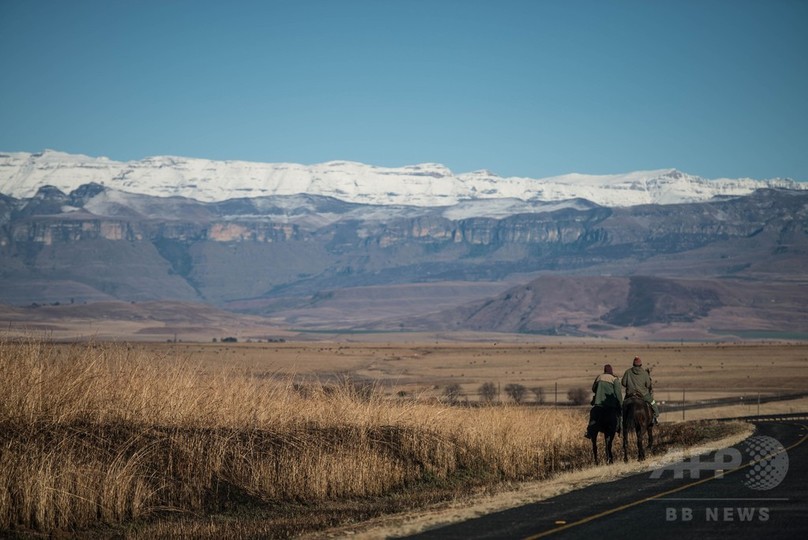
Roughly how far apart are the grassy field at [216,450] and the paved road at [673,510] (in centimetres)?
305

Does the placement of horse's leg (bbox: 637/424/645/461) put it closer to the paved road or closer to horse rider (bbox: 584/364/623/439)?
horse rider (bbox: 584/364/623/439)

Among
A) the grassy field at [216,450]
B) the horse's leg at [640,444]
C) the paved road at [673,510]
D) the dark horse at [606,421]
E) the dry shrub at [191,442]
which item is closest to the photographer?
the paved road at [673,510]

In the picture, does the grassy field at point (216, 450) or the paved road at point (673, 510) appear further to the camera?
the grassy field at point (216, 450)

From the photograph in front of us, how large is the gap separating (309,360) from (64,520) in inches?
4582

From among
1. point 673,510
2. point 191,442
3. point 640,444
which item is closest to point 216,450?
point 191,442

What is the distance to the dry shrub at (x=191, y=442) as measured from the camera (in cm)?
1994

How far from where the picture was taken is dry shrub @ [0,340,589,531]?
19938 mm

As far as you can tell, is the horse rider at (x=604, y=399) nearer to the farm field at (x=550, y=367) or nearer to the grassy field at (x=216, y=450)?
the grassy field at (x=216, y=450)

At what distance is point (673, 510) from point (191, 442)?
31.3 feet

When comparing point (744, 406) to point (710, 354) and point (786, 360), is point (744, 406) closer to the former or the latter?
point (786, 360)

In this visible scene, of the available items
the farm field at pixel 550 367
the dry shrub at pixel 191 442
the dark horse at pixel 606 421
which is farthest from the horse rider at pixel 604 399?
the farm field at pixel 550 367

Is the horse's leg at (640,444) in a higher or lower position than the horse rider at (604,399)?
lower

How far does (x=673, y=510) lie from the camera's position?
17750mm

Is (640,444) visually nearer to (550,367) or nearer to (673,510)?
(673,510)
